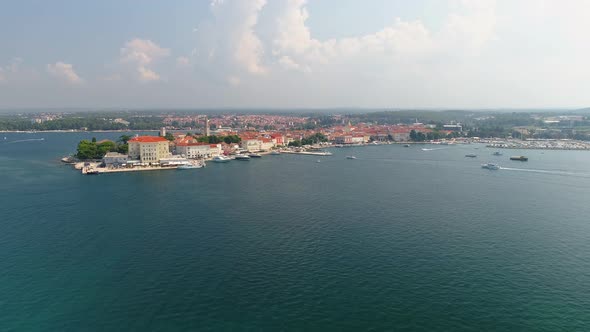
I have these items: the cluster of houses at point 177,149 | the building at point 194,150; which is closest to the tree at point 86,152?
the cluster of houses at point 177,149

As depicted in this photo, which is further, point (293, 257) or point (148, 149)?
point (148, 149)

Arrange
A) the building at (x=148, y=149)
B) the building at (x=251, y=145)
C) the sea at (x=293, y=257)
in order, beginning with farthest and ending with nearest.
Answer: the building at (x=251, y=145) → the building at (x=148, y=149) → the sea at (x=293, y=257)

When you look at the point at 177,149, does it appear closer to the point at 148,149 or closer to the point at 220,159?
the point at 220,159

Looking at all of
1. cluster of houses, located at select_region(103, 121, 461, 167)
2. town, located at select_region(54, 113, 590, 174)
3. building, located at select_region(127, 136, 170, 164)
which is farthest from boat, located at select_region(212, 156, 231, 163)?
building, located at select_region(127, 136, 170, 164)

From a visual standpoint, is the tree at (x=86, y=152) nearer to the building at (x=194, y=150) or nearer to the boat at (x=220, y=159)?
the building at (x=194, y=150)

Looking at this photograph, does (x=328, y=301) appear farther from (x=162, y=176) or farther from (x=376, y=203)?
(x=162, y=176)

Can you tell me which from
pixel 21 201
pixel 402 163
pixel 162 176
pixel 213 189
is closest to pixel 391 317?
pixel 213 189

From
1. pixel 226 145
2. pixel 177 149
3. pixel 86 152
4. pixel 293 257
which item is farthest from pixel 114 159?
pixel 293 257
